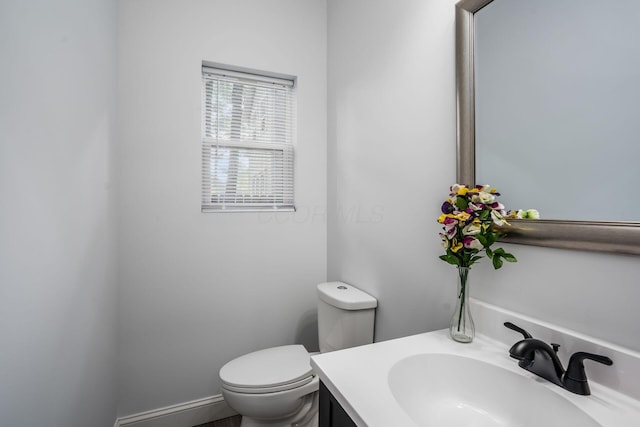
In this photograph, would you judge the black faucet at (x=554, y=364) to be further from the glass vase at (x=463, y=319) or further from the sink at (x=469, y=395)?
the glass vase at (x=463, y=319)

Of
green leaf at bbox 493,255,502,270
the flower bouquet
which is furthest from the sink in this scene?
green leaf at bbox 493,255,502,270

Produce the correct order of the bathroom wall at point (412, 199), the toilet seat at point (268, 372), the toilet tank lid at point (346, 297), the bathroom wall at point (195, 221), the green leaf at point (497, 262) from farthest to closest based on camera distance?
the bathroom wall at point (195, 221)
the toilet tank lid at point (346, 297)
the toilet seat at point (268, 372)
the green leaf at point (497, 262)
the bathroom wall at point (412, 199)

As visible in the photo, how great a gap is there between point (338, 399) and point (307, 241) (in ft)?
4.39

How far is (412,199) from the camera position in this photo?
1.25 m

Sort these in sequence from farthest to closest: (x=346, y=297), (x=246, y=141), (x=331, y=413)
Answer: (x=246, y=141), (x=346, y=297), (x=331, y=413)

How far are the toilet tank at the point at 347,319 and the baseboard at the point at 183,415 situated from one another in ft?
2.66

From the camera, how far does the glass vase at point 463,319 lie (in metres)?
0.91

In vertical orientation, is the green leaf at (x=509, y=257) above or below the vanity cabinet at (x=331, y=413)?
above

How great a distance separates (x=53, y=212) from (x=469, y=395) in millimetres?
1240

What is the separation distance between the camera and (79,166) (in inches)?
40.3

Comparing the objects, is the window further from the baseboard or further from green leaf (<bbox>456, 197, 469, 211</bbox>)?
green leaf (<bbox>456, 197, 469, 211</bbox>)

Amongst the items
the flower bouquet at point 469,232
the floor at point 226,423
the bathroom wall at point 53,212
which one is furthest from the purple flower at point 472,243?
the floor at point 226,423

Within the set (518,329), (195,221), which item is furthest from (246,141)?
(518,329)

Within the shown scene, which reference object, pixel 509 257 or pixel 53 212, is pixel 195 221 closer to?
pixel 53 212
